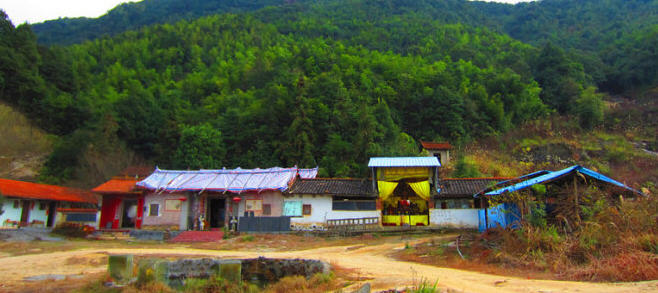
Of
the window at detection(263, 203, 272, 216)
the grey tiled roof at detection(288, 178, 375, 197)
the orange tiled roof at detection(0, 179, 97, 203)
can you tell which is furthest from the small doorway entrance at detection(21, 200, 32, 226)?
the grey tiled roof at detection(288, 178, 375, 197)

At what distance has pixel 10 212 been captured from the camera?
23328 mm

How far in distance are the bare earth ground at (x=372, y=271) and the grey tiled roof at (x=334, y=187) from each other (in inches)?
183

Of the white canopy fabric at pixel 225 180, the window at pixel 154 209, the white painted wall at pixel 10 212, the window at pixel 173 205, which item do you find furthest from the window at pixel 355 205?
the white painted wall at pixel 10 212

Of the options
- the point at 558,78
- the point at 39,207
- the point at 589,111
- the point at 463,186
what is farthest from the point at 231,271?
the point at 558,78

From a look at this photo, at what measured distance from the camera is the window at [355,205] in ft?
72.6

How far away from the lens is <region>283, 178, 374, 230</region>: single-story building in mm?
22016

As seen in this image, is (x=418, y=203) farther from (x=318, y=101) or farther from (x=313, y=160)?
(x=318, y=101)

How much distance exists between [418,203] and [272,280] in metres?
14.0

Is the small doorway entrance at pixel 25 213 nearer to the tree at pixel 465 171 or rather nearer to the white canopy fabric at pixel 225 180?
the white canopy fabric at pixel 225 180

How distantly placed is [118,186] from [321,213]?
42.0ft

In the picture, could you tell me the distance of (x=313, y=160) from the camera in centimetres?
2989

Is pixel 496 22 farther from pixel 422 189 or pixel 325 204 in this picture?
pixel 325 204

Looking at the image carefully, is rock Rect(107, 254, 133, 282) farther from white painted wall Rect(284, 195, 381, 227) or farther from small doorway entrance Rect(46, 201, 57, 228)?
small doorway entrance Rect(46, 201, 57, 228)

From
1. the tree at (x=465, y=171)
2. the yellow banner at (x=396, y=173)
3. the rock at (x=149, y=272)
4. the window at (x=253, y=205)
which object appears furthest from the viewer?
the tree at (x=465, y=171)
